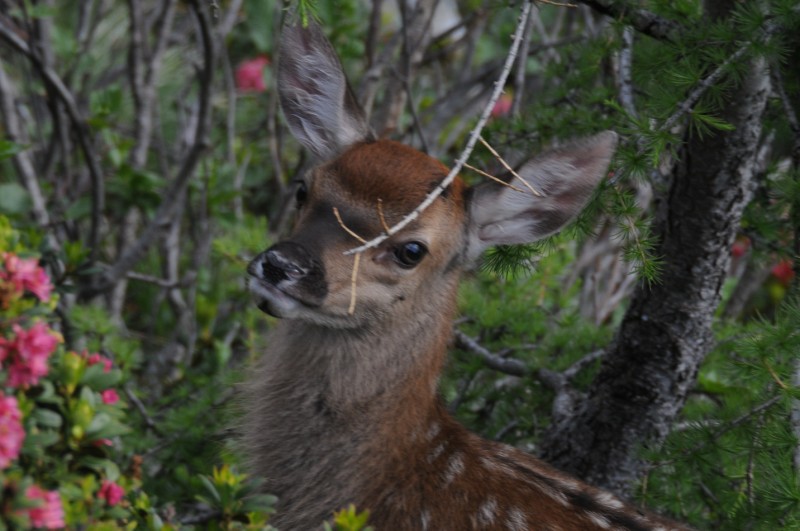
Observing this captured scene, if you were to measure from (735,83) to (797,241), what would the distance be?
0.65 meters

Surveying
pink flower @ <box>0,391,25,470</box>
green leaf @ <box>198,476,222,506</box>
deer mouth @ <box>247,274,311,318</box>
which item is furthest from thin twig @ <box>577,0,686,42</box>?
pink flower @ <box>0,391,25,470</box>

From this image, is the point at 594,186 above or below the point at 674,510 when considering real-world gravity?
above

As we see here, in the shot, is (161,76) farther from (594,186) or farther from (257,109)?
(594,186)

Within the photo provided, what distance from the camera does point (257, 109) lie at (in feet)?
29.0

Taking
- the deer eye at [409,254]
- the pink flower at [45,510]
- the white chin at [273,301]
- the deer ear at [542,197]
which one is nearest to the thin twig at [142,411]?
the white chin at [273,301]

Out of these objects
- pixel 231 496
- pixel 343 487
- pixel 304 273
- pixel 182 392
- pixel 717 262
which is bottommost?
pixel 182 392

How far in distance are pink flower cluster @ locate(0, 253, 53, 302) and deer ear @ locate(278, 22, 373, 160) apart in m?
1.84

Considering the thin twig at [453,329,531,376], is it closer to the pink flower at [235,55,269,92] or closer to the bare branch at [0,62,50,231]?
the bare branch at [0,62,50,231]

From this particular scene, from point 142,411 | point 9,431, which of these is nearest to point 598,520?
point 9,431

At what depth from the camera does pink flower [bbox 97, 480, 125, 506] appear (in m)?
2.48

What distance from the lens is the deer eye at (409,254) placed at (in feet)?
12.6

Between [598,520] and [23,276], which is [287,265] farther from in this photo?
[598,520]

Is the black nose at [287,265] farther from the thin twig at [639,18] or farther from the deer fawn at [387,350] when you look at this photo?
the thin twig at [639,18]

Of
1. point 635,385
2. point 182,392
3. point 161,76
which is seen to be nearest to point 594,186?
point 635,385
